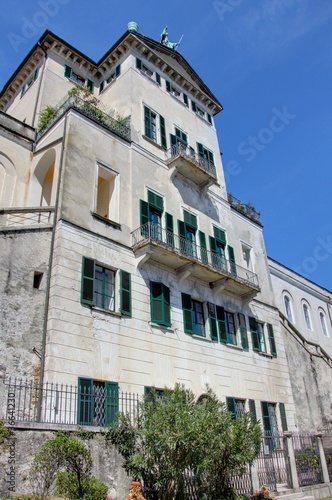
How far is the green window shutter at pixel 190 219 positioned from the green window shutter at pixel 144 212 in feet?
8.62

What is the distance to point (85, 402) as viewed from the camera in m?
13.2

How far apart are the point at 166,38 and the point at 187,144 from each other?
10874 mm

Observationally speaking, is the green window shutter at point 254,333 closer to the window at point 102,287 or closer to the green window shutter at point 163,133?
the window at point 102,287

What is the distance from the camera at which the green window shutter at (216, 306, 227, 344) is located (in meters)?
19.5

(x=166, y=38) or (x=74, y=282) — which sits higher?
(x=166, y=38)

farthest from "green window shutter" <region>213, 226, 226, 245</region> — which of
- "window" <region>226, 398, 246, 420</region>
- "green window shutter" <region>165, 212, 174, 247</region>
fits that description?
"window" <region>226, 398, 246, 420</region>

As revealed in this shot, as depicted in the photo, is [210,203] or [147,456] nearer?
[147,456]

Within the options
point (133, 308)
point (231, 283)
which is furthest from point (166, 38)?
point (133, 308)

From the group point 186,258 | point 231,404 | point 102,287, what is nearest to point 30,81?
point 186,258

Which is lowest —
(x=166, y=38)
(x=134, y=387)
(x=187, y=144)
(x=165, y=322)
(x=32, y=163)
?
(x=134, y=387)

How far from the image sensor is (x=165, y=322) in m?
16.9

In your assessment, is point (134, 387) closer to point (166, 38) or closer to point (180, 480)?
point (180, 480)

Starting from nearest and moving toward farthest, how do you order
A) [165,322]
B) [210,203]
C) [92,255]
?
[92,255] < [165,322] < [210,203]

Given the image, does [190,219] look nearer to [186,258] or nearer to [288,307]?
[186,258]
